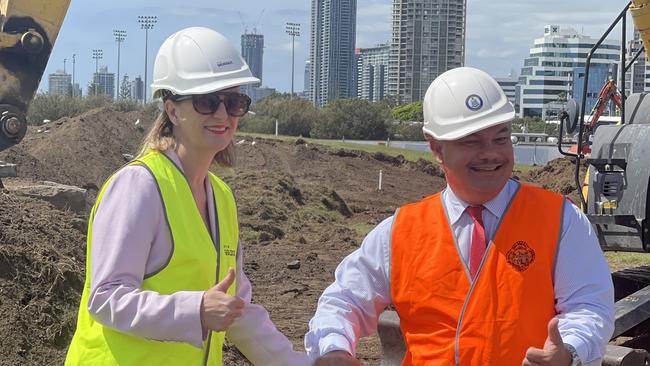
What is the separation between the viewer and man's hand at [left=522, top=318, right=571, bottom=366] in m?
2.78

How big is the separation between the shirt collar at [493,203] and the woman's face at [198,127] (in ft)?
2.54

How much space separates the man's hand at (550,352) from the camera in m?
2.78

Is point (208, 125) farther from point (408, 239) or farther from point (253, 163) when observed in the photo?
point (253, 163)

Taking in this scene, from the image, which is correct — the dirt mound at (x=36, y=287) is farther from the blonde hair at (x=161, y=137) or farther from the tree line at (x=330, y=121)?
the tree line at (x=330, y=121)

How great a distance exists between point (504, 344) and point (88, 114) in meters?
29.2

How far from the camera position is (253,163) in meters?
29.5

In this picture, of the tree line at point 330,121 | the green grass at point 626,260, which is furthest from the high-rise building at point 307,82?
the green grass at point 626,260

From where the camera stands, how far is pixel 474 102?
323 cm

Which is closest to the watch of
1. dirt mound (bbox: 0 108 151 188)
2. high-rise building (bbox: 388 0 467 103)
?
dirt mound (bbox: 0 108 151 188)

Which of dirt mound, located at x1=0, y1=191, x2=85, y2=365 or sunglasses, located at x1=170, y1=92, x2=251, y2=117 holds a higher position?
sunglasses, located at x1=170, y1=92, x2=251, y2=117

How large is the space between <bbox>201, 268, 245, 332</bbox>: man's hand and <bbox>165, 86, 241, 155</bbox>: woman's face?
546 mm

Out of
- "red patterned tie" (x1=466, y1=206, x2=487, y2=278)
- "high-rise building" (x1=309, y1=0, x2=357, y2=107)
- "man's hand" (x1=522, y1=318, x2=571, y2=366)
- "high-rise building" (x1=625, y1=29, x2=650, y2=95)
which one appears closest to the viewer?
"man's hand" (x1=522, y1=318, x2=571, y2=366)

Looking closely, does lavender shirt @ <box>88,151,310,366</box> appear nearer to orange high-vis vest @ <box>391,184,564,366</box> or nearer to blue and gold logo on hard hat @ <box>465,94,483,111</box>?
orange high-vis vest @ <box>391,184,564,366</box>

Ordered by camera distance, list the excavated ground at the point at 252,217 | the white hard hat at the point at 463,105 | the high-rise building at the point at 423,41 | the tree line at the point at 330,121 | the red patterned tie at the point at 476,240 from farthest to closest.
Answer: the high-rise building at the point at 423,41 < the tree line at the point at 330,121 < the excavated ground at the point at 252,217 < the white hard hat at the point at 463,105 < the red patterned tie at the point at 476,240
